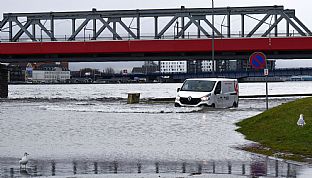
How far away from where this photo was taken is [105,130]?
21531 millimetres

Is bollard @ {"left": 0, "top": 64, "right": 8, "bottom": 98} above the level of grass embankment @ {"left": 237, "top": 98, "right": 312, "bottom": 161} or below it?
above

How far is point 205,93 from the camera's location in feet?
119

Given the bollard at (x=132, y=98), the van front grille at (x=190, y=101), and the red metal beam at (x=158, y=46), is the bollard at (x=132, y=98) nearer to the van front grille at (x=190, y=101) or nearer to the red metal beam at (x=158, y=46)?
the van front grille at (x=190, y=101)

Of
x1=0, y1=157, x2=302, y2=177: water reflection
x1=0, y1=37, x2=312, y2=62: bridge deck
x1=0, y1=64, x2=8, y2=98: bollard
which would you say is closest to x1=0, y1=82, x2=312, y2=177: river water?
x1=0, y1=157, x2=302, y2=177: water reflection

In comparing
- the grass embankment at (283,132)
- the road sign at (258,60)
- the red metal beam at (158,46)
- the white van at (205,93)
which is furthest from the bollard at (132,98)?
the grass embankment at (283,132)

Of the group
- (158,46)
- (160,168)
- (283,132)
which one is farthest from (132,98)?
(160,168)

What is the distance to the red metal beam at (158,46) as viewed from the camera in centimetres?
6650

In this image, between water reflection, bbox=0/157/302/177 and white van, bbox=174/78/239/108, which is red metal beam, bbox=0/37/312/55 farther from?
water reflection, bbox=0/157/302/177

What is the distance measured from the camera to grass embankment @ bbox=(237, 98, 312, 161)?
15.3 metres

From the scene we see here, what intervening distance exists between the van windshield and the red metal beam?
29.6 metres

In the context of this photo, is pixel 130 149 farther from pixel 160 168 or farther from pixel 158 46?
pixel 158 46

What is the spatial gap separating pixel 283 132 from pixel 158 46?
163ft

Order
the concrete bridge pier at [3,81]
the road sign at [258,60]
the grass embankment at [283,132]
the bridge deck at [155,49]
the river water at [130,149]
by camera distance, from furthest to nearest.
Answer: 1. the concrete bridge pier at [3,81]
2. the bridge deck at [155,49]
3. the road sign at [258,60]
4. the grass embankment at [283,132]
5. the river water at [130,149]

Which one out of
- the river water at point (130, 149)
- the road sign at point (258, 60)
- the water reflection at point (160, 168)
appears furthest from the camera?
the road sign at point (258, 60)
